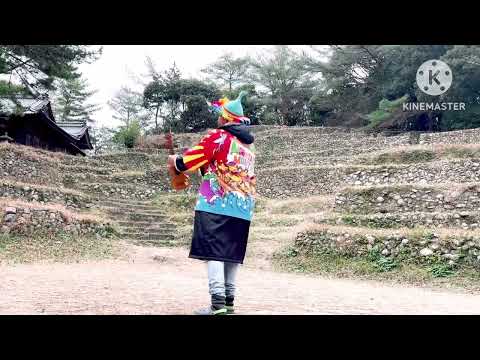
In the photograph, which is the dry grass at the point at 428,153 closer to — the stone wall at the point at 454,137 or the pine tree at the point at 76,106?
the stone wall at the point at 454,137

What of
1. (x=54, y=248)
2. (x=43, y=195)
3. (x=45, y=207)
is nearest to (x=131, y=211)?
(x=43, y=195)

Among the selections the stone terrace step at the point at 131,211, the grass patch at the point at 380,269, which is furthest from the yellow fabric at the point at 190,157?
the stone terrace step at the point at 131,211

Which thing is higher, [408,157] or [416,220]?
[408,157]

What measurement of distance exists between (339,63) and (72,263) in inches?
803

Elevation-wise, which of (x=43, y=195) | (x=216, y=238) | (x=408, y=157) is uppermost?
(x=408, y=157)

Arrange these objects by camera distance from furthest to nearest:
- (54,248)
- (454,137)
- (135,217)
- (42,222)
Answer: (454,137)
(135,217)
(42,222)
(54,248)

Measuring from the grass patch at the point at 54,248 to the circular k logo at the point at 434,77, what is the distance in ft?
50.1

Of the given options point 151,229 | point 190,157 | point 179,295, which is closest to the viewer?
point 190,157

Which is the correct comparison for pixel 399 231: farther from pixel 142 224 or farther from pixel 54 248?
pixel 142 224

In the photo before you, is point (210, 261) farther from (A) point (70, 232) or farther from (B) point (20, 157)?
(B) point (20, 157)

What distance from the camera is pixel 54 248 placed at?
26.8 feet

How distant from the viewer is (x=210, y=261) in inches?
112

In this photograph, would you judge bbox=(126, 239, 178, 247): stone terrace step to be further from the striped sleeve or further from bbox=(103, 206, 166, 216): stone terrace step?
the striped sleeve

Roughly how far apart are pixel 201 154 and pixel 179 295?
1584 mm
